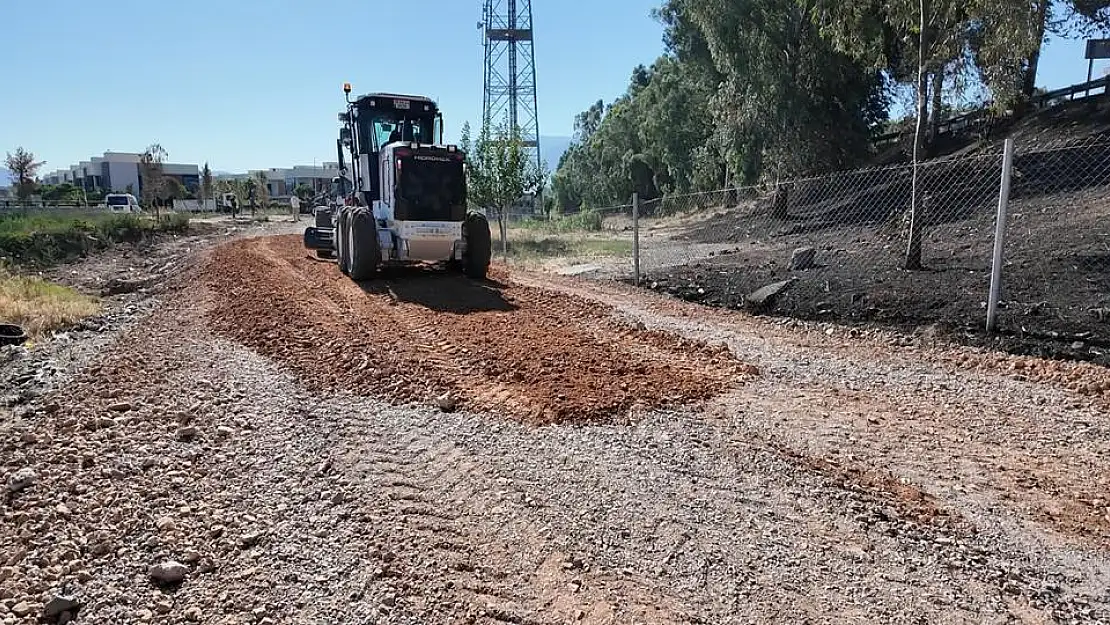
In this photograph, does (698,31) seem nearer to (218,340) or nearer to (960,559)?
(218,340)

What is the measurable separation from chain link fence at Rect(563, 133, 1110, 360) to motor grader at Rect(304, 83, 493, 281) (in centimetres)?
312

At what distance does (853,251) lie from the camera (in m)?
13.9

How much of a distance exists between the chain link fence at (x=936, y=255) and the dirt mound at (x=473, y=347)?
2.51m

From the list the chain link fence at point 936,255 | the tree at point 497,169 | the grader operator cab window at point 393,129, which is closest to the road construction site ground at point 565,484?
the chain link fence at point 936,255

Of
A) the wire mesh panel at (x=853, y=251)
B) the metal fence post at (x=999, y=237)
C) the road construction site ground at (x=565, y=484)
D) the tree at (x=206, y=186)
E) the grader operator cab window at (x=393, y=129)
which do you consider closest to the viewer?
the road construction site ground at (x=565, y=484)

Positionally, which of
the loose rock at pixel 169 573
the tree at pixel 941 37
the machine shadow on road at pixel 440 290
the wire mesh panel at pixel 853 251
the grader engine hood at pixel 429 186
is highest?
the tree at pixel 941 37

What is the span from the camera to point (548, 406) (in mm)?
5363

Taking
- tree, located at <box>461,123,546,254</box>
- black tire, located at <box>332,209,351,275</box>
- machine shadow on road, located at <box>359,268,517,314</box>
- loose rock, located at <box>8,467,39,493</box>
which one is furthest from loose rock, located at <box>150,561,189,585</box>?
tree, located at <box>461,123,546,254</box>

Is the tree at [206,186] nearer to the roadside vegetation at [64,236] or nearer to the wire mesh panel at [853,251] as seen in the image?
the roadside vegetation at [64,236]

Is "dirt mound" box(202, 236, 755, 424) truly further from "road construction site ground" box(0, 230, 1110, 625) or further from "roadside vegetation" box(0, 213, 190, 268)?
"roadside vegetation" box(0, 213, 190, 268)

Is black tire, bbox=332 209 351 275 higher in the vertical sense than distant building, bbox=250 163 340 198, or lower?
lower

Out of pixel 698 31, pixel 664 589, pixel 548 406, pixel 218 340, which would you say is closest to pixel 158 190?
pixel 698 31

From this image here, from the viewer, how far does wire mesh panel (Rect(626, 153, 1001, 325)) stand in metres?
8.56

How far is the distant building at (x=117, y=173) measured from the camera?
88.9 m
